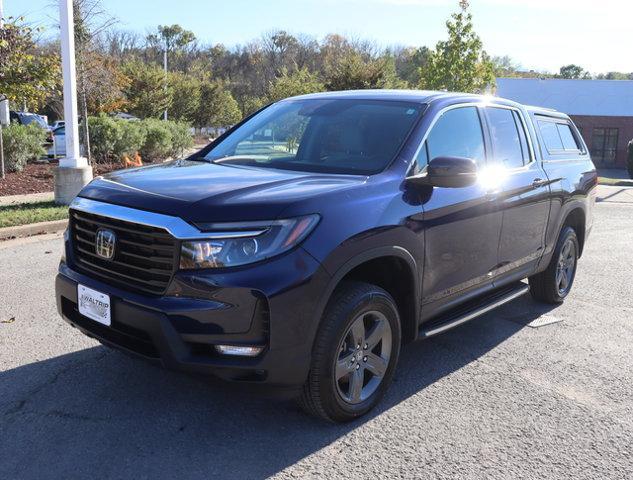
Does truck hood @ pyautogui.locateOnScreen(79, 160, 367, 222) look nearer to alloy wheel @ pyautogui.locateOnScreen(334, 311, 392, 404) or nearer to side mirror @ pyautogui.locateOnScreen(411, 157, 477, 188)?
side mirror @ pyautogui.locateOnScreen(411, 157, 477, 188)

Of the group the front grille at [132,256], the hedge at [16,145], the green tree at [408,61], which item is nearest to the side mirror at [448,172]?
the front grille at [132,256]

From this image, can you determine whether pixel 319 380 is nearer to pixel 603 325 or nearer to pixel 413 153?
pixel 413 153

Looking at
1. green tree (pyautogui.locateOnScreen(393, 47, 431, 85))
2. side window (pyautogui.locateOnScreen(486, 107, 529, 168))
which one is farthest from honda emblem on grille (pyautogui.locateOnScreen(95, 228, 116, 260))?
green tree (pyautogui.locateOnScreen(393, 47, 431, 85))

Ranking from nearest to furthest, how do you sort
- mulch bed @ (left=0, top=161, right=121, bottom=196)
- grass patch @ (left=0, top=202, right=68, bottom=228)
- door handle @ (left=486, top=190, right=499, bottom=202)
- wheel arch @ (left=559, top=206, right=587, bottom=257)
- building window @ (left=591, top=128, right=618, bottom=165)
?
door handle @ (left=486, top=190, right=499, bottom=202) → wheel arch @ (left=559, top=206, right=587, bottom=257) → grass patch @ (left=0, top=202, right=68, bottom=228) → mulch bed @ (left=0, top=161, right=121, bottom=196) → building window @ (left=591, top=128, right=618, bottom=165)

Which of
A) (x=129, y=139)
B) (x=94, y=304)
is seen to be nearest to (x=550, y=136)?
(x=94, y=304)

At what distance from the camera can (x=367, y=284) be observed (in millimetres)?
3414

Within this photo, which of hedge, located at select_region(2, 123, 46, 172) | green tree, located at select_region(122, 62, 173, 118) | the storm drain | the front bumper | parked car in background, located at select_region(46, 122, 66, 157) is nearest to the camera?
the front bumper

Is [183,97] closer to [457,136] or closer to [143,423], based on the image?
[457,136]

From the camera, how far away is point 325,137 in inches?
166

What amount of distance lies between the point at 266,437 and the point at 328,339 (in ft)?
2.18

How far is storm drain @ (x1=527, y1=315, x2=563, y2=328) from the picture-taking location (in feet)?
17.7

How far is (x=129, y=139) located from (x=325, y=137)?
15.3 m

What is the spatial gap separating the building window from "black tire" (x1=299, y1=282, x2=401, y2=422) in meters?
41.8

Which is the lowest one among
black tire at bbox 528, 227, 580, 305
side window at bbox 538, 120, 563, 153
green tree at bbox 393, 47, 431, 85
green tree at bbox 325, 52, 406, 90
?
black tire at bbox 528, 227, 580, 305
